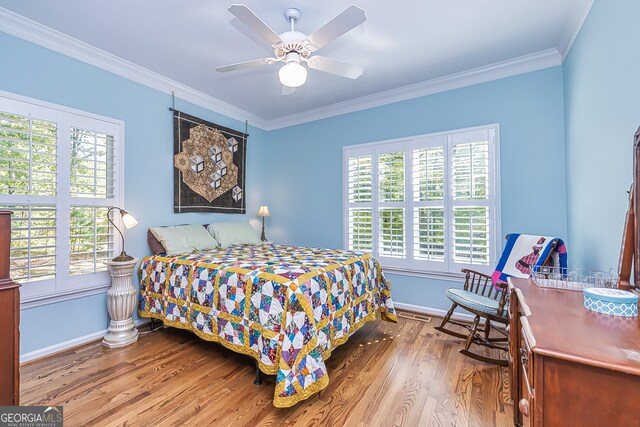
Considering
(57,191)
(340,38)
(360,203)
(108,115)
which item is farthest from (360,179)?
(57,191)

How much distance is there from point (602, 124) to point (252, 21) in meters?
2.28

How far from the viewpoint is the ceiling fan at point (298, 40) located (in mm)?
1705

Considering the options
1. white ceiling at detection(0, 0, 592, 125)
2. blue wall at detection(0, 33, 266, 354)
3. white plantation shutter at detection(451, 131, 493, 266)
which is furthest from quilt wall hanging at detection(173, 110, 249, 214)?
white plantation shutter at detection(451, 131, 493, 266)

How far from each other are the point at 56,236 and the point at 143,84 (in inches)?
68.6

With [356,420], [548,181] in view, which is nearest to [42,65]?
[356,420]

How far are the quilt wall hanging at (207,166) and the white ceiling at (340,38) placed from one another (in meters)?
0.62

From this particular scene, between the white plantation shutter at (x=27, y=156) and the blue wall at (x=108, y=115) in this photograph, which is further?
the blue wall at (x=108, y=115)

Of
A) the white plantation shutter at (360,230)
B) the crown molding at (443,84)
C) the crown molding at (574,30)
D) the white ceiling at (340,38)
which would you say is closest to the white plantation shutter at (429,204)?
the white plantation shutter at (360,230)

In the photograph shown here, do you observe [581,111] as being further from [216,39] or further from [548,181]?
[216,39]

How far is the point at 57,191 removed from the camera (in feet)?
8.11

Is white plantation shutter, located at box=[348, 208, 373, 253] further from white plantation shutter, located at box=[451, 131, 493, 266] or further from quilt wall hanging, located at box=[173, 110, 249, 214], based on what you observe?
quilt wall hanging, located at box=[173, 110, 249, 214]

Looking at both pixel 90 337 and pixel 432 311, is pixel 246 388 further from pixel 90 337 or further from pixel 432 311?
pixel 432 311

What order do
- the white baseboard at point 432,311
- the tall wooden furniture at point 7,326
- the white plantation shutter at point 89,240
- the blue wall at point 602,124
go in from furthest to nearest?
the white baseboard at point 432,311 → the white plantation shutter at point 89,240 → the blue wall at point 602,124 → the tall wooden furniture at point 7,326

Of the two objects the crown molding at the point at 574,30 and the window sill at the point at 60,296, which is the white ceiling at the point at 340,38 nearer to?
the crown molding at the point at 574,30
